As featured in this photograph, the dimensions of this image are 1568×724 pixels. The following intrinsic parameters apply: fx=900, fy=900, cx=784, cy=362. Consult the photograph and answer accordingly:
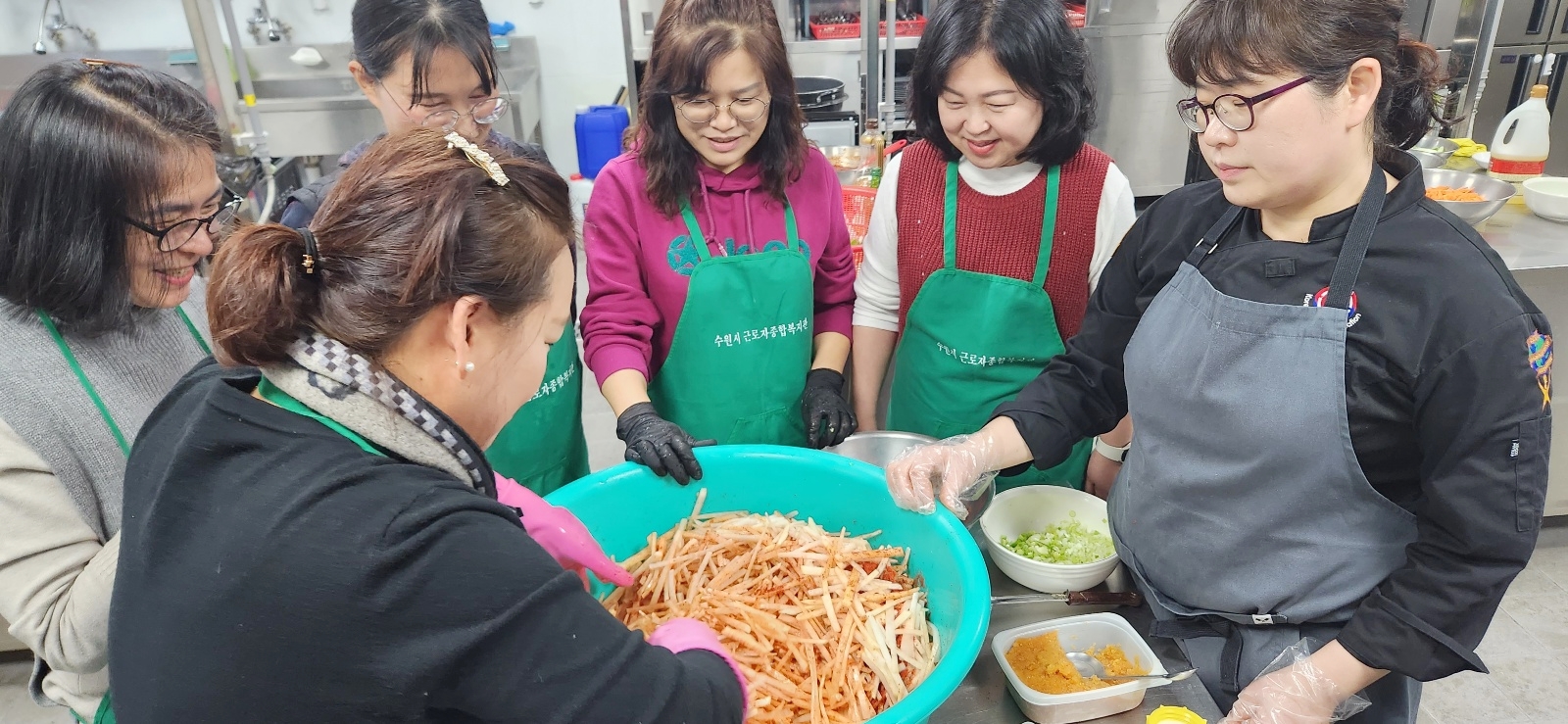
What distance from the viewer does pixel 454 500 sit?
87cm

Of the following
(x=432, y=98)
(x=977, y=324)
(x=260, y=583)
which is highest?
(x=432, y=98)

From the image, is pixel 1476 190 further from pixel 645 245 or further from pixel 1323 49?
pixel 645 245

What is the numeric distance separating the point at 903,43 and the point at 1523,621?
358 centimetres

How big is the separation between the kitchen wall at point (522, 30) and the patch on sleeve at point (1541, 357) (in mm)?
5198

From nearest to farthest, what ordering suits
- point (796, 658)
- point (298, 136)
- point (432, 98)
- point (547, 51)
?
point (796, 658), point (432, 98), point (298, 136), point (547, 51)

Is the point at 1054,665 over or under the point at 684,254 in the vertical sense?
under

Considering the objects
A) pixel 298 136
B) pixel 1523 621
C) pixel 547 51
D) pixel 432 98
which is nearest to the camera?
pixel 432 98

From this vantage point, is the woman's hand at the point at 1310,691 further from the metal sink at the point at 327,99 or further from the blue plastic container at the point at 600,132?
the blue plastic container at the point at 600,132

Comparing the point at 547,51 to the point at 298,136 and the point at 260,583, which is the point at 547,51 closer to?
the point at 298,136

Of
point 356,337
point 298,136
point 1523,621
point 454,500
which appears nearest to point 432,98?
point 356,337

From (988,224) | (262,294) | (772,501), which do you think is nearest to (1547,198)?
(988,224)

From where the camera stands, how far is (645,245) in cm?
194

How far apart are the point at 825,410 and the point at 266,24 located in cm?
470

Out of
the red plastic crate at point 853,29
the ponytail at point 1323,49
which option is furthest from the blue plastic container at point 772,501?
the red plastic crate at point 853,29
